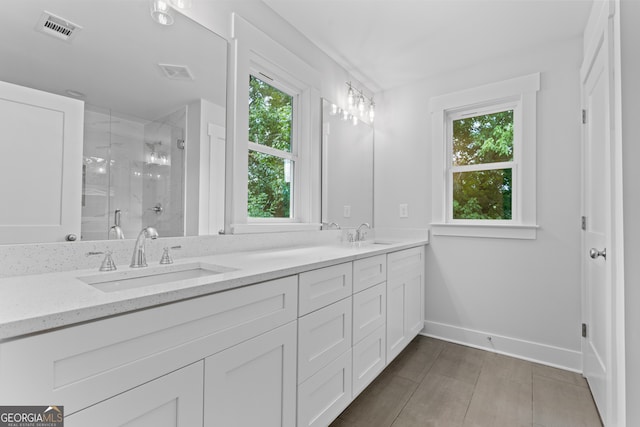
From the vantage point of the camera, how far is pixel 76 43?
1.13 meters

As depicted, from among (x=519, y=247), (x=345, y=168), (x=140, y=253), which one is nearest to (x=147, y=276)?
(x=140, y=253)

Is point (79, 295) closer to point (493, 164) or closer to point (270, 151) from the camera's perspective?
point (270, 151)

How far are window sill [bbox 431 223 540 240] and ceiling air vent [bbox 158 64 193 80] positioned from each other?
7.27 feet

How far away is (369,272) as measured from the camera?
1.75 m

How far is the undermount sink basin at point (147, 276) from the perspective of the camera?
106cm

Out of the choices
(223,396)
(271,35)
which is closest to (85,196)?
(223,396)

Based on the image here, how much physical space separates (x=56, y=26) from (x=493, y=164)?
2809mm

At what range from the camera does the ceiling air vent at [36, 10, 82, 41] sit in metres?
1.07

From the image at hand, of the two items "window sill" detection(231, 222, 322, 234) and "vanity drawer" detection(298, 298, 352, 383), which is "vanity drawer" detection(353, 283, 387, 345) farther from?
"window sill" detection(231, 222, 322, 234)

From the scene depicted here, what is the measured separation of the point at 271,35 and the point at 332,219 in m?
1.38

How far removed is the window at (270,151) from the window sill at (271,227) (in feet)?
0.36

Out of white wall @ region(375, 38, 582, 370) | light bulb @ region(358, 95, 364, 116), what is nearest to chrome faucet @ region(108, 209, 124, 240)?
light bulb @ region(358, 95, 364, 116)

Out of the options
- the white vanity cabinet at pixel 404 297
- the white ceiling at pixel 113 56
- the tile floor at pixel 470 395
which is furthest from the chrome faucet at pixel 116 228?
the white vanity cabinet at pixel 404 297

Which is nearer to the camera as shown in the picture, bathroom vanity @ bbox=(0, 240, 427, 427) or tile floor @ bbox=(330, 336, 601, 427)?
bathroom vanity @ bbox=(0, 240, 427, 427)
